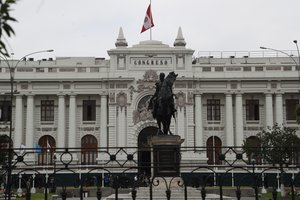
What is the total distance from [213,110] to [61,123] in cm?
1650

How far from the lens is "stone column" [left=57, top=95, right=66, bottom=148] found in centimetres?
5659

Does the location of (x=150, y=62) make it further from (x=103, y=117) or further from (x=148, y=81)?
(x=103, y=117)

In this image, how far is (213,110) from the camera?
58500mm

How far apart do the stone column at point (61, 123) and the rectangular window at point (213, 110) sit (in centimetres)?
1573

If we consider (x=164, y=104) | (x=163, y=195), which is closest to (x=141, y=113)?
(x=164, y=104)

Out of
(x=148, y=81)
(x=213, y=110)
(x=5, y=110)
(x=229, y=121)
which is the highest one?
(x=148, y=81)

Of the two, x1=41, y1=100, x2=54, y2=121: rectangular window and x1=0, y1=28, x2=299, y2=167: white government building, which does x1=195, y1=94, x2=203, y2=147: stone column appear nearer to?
x1=0, y1=28, x2=299, y2=167: white government building

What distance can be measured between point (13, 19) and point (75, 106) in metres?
51.8

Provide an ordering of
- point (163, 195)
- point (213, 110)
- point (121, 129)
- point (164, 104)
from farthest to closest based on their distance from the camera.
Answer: point (213, 110) < point (121, 129) < point (164, 104) < point (163, 195)

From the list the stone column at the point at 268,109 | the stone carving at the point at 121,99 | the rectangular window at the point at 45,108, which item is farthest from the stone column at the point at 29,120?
the stone column at the point at 268,109

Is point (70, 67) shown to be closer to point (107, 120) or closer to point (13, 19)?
point (107, 120)

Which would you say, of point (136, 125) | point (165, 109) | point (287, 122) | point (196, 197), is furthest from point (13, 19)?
point (287, 122)

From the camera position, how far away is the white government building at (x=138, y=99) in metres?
56.5

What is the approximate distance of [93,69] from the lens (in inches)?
2271
